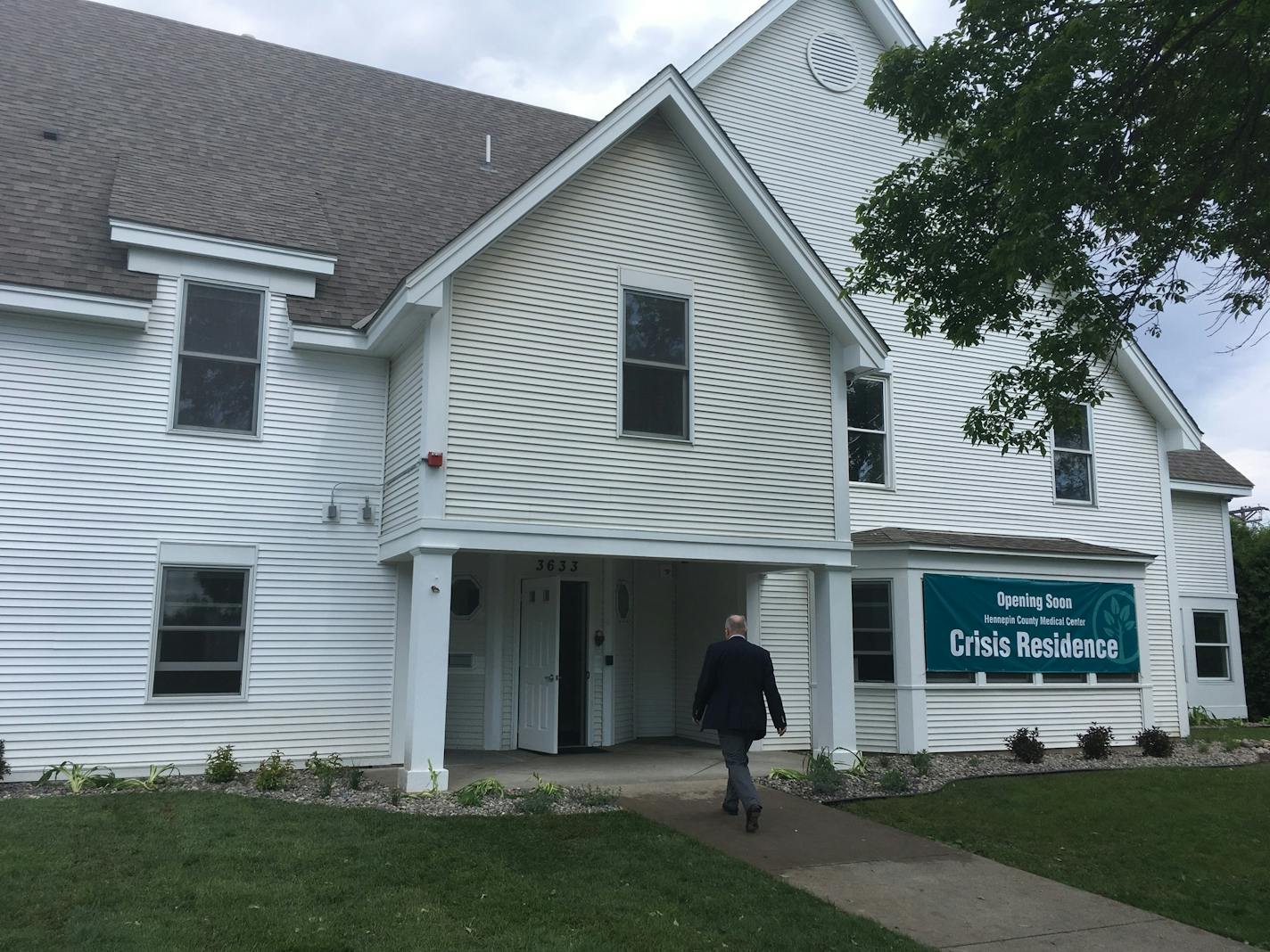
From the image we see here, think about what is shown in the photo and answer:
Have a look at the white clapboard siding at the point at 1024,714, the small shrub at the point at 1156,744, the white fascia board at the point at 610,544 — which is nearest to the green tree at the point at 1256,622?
the white clapboard siding at the point at 1024,714

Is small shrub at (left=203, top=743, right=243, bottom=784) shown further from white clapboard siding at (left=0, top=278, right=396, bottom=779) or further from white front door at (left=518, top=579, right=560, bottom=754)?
white front door at (left=518, top=579, right=560, bottom=754)

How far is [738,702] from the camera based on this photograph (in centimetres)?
911

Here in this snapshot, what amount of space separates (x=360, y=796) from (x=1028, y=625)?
32.0 ft

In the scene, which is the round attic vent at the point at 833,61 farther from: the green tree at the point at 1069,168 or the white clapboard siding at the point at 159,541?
the white clapboard siding at the point at 159,541

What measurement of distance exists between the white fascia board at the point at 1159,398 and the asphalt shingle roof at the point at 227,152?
10.5 metres

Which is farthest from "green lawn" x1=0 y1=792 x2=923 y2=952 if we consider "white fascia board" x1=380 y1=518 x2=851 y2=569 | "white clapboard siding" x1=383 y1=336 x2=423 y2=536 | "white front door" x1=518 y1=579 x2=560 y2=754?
"white front door" x1=518 y1=579 x2=560 y2=754

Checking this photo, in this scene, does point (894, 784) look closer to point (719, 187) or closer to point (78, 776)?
point (719, 187)

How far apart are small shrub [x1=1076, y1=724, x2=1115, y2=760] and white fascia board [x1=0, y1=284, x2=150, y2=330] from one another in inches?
508

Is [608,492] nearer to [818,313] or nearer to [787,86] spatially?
[818,313]

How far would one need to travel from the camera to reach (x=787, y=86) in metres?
16.9

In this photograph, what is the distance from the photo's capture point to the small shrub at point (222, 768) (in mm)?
11016

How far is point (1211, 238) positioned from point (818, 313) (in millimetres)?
4711

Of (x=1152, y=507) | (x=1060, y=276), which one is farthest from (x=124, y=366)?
(x=1152, y=507)

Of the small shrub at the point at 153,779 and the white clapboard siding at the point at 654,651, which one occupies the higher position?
the white clapboard siding at the point at 654,651
